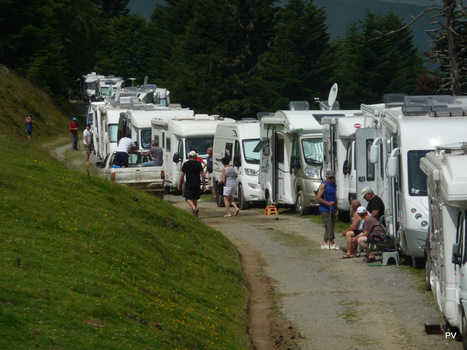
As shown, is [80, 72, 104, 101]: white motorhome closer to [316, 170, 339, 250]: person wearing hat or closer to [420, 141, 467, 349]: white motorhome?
[316, 170, 339, 250]: person wearing hat

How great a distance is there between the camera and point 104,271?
425 inches

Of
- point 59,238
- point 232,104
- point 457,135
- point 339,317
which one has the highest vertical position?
point 232,104

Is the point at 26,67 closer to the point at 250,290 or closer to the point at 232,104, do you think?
the point at 232,104

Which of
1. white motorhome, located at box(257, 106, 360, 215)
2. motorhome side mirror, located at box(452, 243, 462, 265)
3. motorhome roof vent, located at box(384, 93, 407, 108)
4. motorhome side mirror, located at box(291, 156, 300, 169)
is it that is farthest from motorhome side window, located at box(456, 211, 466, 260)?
motorhome side mirror, located at box(291, 156, 300, 169)

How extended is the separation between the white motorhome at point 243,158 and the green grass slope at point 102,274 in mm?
9586

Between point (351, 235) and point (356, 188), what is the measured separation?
445 cm

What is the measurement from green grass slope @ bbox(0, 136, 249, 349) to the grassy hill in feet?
0.06

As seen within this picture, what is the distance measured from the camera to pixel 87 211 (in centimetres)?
1405

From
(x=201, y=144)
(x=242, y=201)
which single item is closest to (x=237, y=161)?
(x=242, y=201)

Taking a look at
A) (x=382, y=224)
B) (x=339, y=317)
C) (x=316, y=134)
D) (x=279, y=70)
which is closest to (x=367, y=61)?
(x=279, y=70)

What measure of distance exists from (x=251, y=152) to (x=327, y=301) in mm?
14588

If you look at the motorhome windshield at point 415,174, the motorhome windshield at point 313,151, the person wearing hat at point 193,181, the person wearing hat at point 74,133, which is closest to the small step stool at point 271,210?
the motorhome windshield at point 313,151

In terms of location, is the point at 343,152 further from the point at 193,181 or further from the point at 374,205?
the point at 374,205

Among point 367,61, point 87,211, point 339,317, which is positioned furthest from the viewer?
point 367,61
